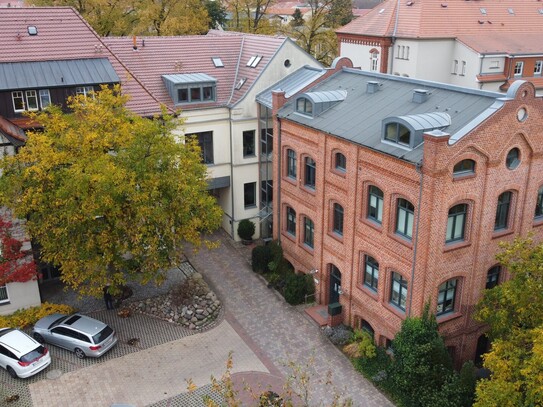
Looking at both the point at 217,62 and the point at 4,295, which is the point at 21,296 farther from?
the point at 217,62

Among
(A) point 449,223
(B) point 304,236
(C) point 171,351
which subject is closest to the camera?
(A) point 449,223

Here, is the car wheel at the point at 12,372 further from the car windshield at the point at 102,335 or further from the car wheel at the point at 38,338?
the car windshield at the point at 102,335

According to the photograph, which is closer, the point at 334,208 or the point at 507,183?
the point at 507,183

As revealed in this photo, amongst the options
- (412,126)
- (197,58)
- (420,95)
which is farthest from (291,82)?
(412,126)

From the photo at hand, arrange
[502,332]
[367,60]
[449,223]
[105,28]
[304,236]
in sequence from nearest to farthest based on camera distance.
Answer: [502,332] < [449,223] < [304,236] < [105,28] < [367,60]

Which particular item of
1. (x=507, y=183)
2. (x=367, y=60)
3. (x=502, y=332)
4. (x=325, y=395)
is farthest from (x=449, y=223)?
(x=367, y=60)

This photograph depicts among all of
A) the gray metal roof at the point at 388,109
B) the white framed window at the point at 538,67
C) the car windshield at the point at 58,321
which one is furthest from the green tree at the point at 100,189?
the white framed window at the point at 538,67

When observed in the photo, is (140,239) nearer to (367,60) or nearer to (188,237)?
(188,237)
